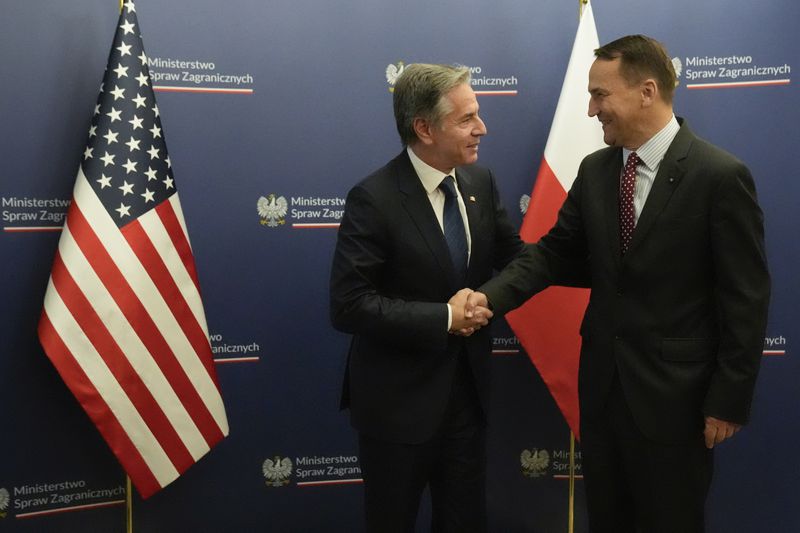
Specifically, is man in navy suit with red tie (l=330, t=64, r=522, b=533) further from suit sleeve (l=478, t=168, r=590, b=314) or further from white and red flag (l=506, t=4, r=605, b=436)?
white and red flag (l=506, t=4, r=605, b=436)

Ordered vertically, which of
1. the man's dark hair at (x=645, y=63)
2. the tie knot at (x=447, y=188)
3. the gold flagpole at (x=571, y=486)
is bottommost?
the gold flagpole at (x=571, y=486)

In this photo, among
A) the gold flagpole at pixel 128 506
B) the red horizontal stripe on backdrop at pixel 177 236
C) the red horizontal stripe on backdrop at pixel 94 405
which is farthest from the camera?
the gold flagpole at pixel 128 506

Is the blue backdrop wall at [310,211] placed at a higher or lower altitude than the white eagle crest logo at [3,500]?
higher

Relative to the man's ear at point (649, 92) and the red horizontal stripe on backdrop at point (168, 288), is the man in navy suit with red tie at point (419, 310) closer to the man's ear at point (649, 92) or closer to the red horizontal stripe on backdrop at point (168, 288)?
the man's ear at point (649, 92)

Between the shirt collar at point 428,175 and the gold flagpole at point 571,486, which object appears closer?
the shirt collar at point 428,175

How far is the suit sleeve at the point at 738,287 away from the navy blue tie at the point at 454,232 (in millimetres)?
712

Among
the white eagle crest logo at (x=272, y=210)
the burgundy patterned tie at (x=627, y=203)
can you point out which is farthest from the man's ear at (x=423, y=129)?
the white eagle crest logo at (x=272, y=210)

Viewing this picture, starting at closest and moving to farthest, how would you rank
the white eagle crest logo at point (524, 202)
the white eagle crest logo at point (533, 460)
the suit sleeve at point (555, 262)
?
1. the suit sleeve at point (555, 262)
2. the white eagle crest logo at point (524, 202)
3. the white eagle crest logo at point (533, 460)

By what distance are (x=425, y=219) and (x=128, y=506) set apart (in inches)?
74.8

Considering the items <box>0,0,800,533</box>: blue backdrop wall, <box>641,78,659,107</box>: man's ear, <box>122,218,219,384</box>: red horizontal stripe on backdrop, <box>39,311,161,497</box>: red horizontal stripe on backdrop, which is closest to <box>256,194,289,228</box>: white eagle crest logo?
<box>0,0,800,533</box>: blue backdrop wall

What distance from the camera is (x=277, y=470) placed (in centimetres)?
326

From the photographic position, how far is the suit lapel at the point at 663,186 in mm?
2025

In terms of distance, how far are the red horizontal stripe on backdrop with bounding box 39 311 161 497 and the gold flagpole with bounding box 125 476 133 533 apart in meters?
0.31

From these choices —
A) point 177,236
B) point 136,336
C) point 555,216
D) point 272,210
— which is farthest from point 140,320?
point 555,216
